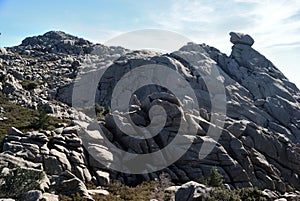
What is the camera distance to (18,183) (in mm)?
28031

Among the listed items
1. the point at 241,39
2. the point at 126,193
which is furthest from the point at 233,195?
the point at 241,39

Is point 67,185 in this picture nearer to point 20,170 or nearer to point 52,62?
point 20,170

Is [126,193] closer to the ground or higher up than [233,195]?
closer to the ground

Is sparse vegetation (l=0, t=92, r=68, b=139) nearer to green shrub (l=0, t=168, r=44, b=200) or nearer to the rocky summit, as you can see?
the rocky summit

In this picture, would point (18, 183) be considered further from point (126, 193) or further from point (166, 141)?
point (166, 141)

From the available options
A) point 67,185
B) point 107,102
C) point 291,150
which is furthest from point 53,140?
point 107,102

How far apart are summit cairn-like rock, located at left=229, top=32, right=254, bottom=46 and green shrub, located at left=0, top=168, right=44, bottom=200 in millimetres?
127580

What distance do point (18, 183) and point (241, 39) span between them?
13060 cm

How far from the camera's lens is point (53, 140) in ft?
135

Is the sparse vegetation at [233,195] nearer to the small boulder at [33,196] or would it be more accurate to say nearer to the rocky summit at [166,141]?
the rocky summit at [166,141]

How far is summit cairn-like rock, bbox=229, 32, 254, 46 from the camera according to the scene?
144 m

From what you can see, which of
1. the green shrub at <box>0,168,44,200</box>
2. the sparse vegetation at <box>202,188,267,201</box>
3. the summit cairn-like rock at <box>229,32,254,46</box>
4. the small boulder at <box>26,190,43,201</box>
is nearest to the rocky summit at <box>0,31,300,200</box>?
the small boulder at <box>26,190,43,201</box>

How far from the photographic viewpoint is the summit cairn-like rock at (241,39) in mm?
143750

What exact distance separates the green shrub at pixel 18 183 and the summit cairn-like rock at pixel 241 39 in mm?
127580
